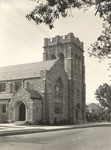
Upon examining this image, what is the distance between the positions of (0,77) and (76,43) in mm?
16431

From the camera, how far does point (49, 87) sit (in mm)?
46156

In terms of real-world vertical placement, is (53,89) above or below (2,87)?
below

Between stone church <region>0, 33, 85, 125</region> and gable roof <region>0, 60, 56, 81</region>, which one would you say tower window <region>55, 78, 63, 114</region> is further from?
gable roof <region>0, 60, 56, 81</region>

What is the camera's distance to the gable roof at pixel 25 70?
49125 mm

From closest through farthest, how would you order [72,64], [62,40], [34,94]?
[34,94] < [72,64] < [62,40]

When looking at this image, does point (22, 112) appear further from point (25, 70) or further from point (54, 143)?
point (54, 143)

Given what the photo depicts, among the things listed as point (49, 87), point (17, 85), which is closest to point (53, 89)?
point (49, 87)

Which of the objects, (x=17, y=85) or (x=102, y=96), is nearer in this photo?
(x=17, y=85)

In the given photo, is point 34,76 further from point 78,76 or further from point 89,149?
point 89,149

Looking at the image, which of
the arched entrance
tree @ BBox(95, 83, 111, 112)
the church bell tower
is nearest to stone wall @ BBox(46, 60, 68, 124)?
the church bell tower

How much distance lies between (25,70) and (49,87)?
7.68m

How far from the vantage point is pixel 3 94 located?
50.2m

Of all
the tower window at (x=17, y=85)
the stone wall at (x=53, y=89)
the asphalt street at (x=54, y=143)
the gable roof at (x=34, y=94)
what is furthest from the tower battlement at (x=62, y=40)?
the asphalt street at (x=54, y=143)

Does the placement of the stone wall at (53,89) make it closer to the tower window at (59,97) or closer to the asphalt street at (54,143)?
the tower window at (59,97)
